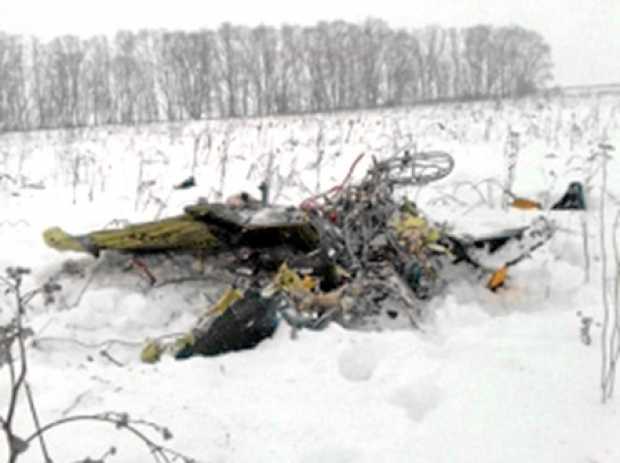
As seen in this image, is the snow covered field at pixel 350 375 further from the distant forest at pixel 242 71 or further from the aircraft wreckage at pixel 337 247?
the distant forest at pixel 242 71

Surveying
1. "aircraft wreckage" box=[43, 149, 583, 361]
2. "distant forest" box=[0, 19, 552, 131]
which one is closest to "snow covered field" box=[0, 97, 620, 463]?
"aircraft wreckage" box=[43, 149, 583, 361]

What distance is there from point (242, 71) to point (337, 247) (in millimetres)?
49001

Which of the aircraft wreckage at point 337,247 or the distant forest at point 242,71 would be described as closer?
the aircraft wreckage at point 337,247

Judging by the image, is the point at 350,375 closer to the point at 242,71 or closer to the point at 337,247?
the point at 337,247

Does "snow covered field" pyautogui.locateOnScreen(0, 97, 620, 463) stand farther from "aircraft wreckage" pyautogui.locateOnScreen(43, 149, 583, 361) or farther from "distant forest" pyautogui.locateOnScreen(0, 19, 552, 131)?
"distant forest" pyautogui.locateOnScreen(0, 19, 552, 131)

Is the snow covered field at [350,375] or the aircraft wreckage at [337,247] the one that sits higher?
the aircraft wreckage at [337,247]

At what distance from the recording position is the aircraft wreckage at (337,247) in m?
2.83

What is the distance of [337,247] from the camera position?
3213mm

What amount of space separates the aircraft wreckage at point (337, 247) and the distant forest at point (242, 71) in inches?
1721

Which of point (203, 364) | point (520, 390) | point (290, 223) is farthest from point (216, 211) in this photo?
point (520, 390)

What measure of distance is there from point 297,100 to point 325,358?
49126 millimetres

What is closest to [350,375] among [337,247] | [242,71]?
[337,247]

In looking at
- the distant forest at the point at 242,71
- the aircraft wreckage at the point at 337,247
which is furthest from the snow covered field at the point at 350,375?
the distant forest at the point at 242,71

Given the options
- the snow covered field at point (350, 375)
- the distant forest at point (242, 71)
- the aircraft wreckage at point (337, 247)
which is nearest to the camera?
the snow covered field at point (350, 375)
